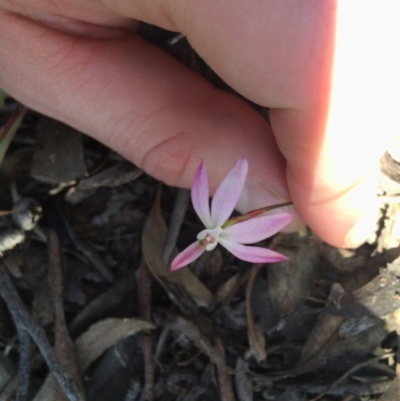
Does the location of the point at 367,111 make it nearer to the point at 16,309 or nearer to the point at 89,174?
the point at 89,174

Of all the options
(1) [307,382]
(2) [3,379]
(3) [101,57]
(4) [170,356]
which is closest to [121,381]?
(4) [170,356]

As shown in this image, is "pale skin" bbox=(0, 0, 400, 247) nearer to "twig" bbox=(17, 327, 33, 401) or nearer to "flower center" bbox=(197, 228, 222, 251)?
"flower center" bbox=(197, 228, 222, 251)

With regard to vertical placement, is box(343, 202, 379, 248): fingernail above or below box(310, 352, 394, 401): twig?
above

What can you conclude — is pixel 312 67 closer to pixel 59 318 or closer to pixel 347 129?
pixel 347 129

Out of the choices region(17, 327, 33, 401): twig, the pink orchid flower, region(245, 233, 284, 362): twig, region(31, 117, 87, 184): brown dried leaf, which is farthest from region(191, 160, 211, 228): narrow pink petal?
region(17, 327, 33, 401): twig

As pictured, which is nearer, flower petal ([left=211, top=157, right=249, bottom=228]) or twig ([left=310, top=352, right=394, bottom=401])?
flower petal ([left=211, top=157, right=249, bottom=228])

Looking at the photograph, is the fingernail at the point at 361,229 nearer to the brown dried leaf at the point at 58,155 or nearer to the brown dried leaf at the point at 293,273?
the brown dried leaf at the point at 293,273

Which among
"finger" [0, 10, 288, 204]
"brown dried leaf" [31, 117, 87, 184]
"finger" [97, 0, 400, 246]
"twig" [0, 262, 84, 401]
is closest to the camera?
"finger" [97, 0, 400, 246]
